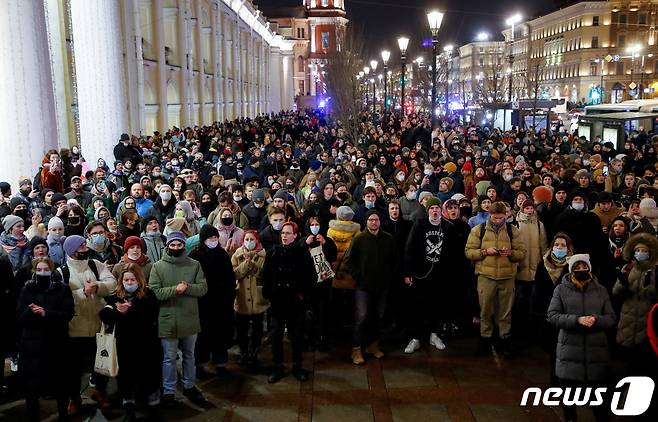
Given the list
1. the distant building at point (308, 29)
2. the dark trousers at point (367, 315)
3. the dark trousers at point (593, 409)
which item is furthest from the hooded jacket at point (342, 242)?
the distant building at point (308, 29)

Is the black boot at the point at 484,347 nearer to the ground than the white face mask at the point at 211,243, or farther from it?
nearer to the ground

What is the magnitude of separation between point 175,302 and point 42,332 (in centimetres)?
128

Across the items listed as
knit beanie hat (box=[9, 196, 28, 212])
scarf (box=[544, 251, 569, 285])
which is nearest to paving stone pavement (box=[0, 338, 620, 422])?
scarf (box=[544, 251, 569, 285])

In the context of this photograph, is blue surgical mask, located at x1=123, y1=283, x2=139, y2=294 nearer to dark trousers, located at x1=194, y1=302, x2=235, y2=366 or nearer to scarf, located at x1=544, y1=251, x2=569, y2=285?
dark trousers, located at x1=194, y1=302, x2=235, y2=366

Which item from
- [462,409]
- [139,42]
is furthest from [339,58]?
[462,409]

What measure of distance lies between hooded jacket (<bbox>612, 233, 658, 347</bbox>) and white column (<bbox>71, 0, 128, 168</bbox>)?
49.9ft

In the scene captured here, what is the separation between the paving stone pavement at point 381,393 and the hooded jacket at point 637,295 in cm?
92

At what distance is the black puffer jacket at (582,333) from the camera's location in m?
5.95

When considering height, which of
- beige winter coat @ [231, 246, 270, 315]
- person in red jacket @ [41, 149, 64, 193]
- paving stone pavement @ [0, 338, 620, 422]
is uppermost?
person in red jacket @ [41, 149, 64, 193]

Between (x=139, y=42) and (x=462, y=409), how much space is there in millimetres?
20538

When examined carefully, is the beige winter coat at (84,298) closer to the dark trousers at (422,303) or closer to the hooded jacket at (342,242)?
the hooded jacket at (342,242)

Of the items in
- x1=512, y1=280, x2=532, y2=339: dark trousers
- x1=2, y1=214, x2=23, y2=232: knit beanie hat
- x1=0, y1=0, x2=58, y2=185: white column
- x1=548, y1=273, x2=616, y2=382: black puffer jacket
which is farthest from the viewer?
x1=0, y1=0, x2=58, y2=185: white column

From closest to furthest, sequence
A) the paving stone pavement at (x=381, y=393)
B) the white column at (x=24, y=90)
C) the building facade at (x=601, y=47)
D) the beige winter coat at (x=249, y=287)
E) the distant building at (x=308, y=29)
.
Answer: the paving stone pavement at (x=381, y=393), the beige winter coat at (x=249, y=287), the white column at (x=24, y=90), the building facade at (x=601, y=47), the distant building at (x=308, y=29)

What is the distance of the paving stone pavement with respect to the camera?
6523mm
